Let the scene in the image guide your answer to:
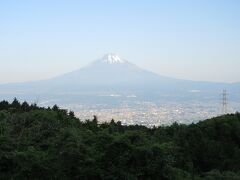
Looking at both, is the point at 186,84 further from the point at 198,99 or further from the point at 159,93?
the point at 198,99

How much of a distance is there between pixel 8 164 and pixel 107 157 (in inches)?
120

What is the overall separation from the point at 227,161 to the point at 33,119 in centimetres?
919

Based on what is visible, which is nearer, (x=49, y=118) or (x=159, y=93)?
(x=49, y=118)

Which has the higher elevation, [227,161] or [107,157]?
[107,157]

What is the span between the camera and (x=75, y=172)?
1267 centimetres

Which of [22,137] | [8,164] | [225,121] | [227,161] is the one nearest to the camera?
[8,164]

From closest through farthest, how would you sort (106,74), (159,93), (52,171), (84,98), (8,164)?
1. (52,171)
2. (8,164)
3. (84,98)
4. (159,93)
5. (106,74)

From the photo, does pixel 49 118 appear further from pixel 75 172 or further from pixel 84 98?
pixel 84 98

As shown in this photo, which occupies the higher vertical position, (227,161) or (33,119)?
(33,119)

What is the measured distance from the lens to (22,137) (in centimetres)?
1669

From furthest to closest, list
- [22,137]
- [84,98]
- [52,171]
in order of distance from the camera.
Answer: [84,98] < [22,137] < [52,171]

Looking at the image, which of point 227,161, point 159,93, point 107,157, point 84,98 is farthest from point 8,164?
point 159,93

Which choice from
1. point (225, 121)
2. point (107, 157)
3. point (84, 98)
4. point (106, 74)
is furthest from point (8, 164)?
point (106, 74)

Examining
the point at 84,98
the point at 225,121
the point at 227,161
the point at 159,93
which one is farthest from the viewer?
the point at 159,93
